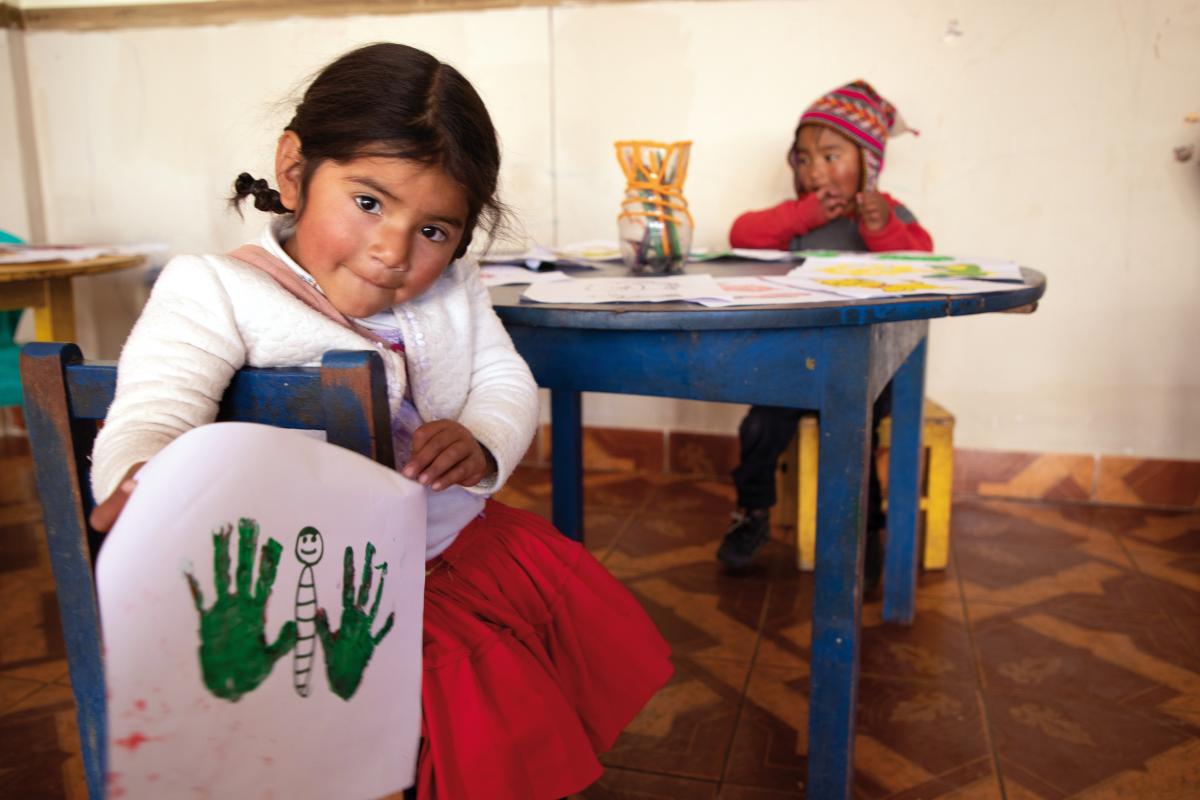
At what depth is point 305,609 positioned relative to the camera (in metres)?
0.59

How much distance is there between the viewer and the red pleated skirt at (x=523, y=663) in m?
0.77

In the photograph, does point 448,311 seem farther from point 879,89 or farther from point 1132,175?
point 1132,175

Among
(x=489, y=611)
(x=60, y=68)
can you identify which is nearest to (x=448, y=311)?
(x=489, y=611)

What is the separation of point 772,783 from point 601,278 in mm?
751

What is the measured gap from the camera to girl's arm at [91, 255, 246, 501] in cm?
66

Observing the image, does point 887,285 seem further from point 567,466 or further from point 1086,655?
point 1086,655

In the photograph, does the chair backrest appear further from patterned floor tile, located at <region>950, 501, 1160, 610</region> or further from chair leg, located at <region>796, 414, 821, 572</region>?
patterned floor tile, located at <region>950, 501, 1160, 610</region>

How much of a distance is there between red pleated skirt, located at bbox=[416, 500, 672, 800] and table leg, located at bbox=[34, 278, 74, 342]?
154 centimetres

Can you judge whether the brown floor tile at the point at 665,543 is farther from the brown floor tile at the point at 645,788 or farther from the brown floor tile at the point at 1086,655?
the brown floor tile at the point at 645,788

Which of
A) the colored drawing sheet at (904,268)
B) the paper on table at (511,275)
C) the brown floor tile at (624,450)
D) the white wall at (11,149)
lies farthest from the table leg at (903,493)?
the white wall at (11,149)

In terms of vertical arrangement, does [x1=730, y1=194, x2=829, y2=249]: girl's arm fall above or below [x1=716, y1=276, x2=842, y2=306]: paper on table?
above

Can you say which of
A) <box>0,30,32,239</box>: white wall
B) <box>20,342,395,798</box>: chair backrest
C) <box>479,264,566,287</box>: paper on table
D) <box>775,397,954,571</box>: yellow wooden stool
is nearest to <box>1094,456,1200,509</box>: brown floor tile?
<box>775,397,954,571</box>: yellow wooden stool

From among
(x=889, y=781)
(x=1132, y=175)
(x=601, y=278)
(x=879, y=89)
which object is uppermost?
(x=879, y=89)

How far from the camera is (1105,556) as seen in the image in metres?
2.13
